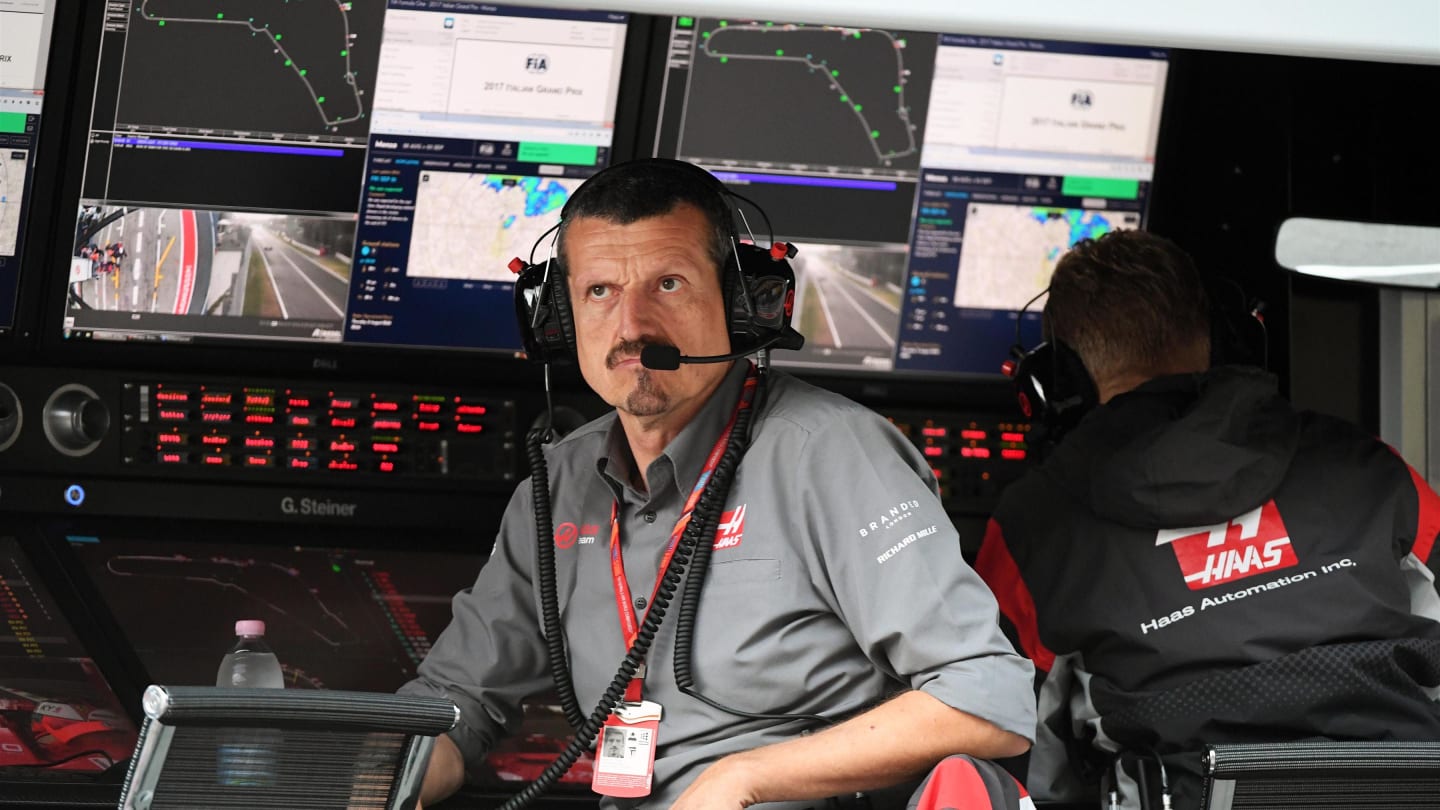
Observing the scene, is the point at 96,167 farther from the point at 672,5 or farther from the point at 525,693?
the point at 672,5

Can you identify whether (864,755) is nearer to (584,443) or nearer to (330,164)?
(584,443)

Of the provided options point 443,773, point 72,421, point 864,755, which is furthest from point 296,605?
point 864,755

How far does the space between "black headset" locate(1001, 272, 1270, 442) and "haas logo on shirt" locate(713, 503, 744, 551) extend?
2.33ft

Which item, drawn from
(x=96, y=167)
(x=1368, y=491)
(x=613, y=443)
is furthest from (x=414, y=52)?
(x=1368, y=491)

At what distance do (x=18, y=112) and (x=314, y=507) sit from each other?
0.79 metres

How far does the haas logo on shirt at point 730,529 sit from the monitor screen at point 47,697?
807 mm

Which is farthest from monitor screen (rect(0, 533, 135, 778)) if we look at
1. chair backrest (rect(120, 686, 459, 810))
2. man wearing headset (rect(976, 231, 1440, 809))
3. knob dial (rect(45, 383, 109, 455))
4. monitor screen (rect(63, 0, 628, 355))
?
man wearing headset (rect(976, 231, 1440, 809))

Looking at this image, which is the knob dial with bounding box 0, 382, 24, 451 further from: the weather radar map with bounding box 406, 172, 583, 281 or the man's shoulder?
the man's shoulder

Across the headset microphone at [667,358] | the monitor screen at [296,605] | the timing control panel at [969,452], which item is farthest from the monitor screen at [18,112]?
the timing control panel at [969,452]

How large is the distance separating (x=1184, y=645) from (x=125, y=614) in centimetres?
150

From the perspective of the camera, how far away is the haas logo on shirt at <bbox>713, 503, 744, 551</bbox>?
1884mm

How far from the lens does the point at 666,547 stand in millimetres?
1949

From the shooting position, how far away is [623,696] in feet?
6.17

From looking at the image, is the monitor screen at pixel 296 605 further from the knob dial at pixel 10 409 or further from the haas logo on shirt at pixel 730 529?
the haas logo on shirt at pixel 730 529
